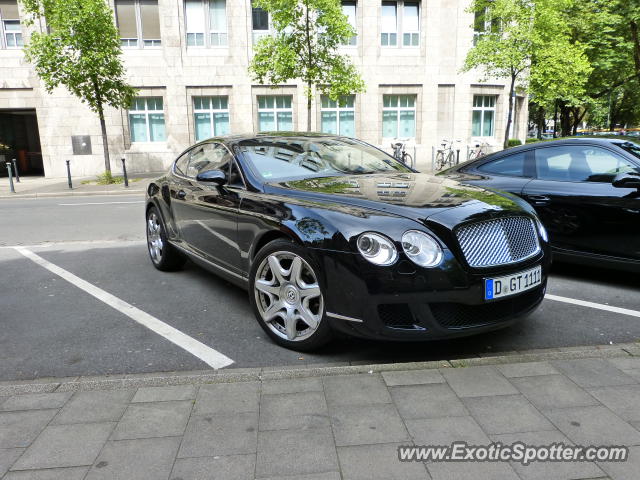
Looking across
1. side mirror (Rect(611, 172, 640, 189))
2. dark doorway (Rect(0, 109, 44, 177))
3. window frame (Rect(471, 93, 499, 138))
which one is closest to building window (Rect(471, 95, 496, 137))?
window frame (Rect(471, 93, 499, 138))

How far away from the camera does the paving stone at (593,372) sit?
109 inches

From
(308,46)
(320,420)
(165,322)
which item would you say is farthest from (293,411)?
(308,46)

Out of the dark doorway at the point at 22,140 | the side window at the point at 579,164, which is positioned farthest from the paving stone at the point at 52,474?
the dark doorway at the point at 22,140

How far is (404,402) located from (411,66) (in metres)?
21.9

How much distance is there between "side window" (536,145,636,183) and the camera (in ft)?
15.9

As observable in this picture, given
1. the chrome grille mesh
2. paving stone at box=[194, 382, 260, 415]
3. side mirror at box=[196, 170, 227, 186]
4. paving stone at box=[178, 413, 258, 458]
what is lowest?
paving stone at box=[194, 382, 260, 415]

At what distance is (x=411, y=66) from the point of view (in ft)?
73.8

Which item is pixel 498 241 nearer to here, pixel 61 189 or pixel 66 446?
pixel 66 446

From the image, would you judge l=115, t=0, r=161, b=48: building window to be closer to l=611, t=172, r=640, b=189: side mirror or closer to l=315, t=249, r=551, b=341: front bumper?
l=611, t=172, r=640, b=189: side mirror

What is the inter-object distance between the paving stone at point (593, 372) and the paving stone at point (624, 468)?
663 millimetres

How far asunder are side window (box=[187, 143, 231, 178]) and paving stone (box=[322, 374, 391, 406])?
7.49ft

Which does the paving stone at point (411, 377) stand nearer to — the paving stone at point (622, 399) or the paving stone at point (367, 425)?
the paving stone at point (367, 425)

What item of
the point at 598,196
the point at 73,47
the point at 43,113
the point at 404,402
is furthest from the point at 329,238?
the point at 43,113

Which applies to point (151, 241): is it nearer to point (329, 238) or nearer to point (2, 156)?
point (329, 238)
